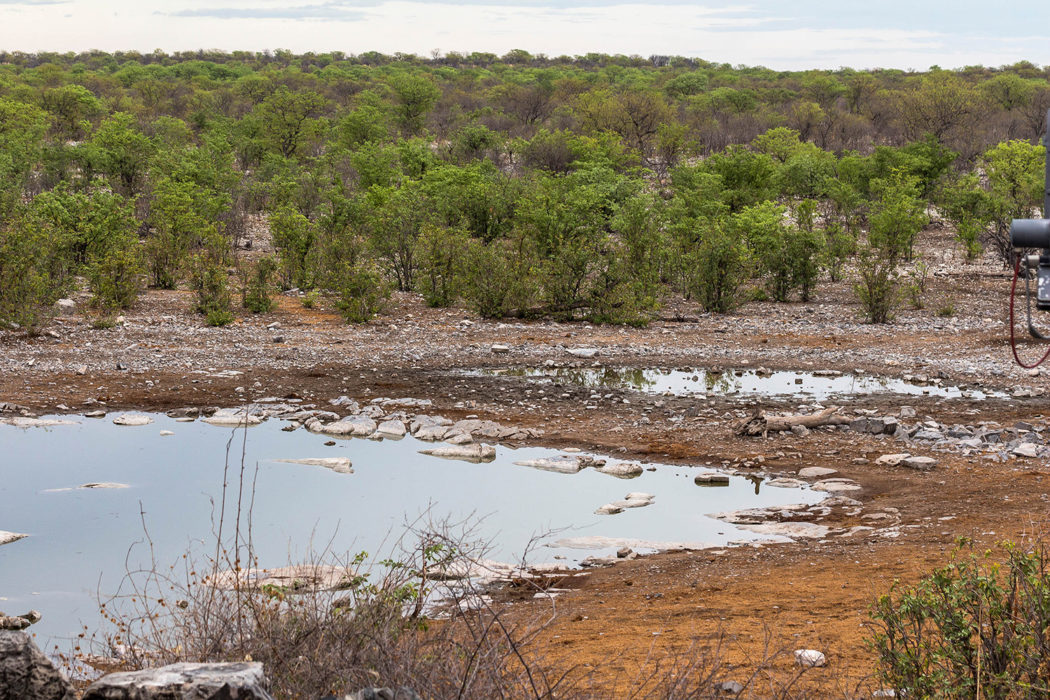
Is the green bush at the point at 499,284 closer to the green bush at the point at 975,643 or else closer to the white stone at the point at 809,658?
the white stone at the point at 809,658

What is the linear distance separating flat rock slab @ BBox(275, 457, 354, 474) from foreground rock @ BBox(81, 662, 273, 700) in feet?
16.7

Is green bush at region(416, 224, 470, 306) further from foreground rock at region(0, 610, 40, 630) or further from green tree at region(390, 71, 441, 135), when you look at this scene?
green tree at region(390, 71, 441, 135)

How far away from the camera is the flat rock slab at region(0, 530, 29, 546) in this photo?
673 cm

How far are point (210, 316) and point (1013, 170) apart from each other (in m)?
14.1

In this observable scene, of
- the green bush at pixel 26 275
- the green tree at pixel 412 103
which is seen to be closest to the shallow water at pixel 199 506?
the green bush at pixel 26 275

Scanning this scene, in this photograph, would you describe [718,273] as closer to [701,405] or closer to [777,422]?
[701,405]

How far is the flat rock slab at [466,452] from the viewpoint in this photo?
8664 millimetres

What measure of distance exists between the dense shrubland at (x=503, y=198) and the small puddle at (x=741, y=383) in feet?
8.58

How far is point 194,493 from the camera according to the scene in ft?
25.8

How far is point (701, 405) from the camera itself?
33.0 ft

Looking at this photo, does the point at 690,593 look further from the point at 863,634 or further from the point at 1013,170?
the point at 1013,170

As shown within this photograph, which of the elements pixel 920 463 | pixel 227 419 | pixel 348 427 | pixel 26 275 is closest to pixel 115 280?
pixel 26 275

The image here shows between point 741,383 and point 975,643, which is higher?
point 975,643

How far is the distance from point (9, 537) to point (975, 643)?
5.64 m
